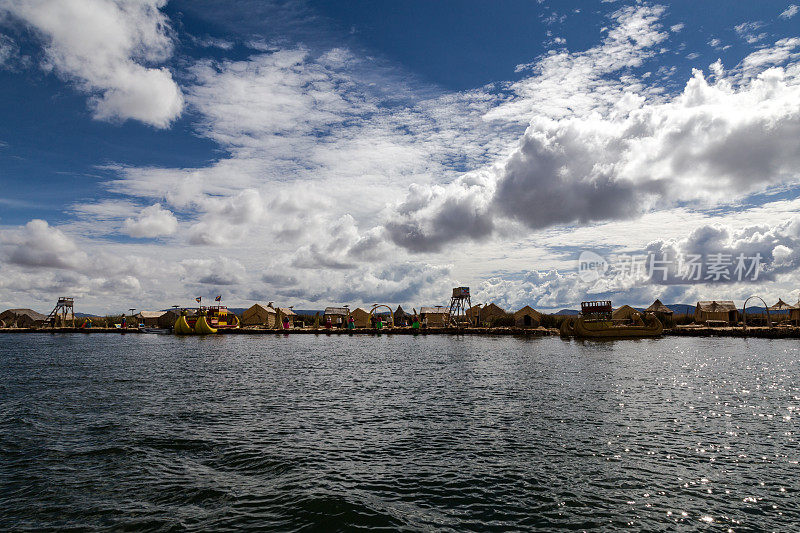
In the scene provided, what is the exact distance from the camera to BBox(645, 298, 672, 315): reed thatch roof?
126938mm

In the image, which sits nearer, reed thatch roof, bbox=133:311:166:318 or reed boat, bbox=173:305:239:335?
reed boat, bbox=173:305:239:335

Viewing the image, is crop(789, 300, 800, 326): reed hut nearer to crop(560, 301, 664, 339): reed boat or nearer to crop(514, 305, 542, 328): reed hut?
crop(560, 301, 664, 339): reed boat

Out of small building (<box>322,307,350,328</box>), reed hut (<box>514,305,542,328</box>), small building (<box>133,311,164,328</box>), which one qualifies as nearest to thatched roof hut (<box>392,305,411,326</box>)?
small building (<box>322,307,350,328</box>)

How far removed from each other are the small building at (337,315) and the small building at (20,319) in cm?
10238

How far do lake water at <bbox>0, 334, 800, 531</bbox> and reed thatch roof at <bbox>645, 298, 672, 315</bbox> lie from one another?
103 m

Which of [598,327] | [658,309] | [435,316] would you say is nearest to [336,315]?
[435,316]

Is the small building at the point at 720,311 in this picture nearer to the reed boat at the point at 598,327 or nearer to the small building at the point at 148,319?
the reed boat at the point at 598,327

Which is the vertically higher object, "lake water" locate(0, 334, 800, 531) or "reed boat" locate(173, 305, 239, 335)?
"reed boat" locate(173, 305, 239, 335)

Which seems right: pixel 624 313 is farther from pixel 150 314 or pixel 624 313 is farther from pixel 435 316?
pixel 150 314

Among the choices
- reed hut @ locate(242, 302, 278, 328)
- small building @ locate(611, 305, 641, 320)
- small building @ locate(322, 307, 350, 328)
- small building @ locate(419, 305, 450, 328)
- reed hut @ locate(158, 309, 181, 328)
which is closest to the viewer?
small building @ locate(611, 305, 641, 320)

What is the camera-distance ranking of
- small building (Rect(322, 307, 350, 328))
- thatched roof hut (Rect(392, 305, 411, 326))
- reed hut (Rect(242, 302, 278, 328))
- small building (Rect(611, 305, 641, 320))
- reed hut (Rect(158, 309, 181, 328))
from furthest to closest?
thatched roof hut (Rect(392, 305, 411, 326)) → reed hut (Rect(158, 309, 181, 328)) → small building (Rect(322, 307, 350, 328)) → reed hut (Rect(242, 302, 278, 328)) → small building (Rect(611, 305, 641, 320))

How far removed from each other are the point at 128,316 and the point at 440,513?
192 meters

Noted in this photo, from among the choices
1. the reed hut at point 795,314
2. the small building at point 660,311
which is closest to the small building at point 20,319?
the small building at point 660,311

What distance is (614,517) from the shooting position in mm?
12008
